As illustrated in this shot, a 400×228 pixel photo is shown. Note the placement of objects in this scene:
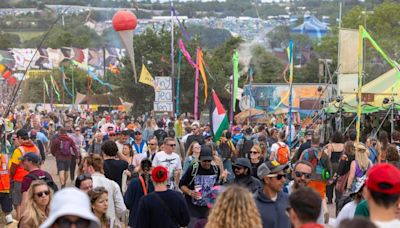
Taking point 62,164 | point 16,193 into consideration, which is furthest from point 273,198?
point 62,164

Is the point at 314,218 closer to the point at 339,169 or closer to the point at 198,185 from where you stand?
the point at 198,185

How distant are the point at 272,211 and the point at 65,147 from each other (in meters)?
12.4

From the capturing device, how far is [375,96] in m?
26.3

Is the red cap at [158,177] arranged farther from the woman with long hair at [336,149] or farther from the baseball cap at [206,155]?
the woman with long hair at [336,149]

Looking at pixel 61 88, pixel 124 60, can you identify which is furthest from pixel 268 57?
pixel 124 60

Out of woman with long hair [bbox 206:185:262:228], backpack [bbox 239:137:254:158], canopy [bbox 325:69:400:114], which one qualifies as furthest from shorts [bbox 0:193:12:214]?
canopy [bbox 325:69:400:114]

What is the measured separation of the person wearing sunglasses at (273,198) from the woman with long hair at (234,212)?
1.84m

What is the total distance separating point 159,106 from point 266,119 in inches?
567

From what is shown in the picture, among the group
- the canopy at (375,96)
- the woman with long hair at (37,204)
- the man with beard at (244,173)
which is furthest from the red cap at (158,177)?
the canopy at (375,96)

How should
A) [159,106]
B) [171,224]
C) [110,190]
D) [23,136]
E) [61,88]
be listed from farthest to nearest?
[61,88], [159,106], [23,136], [110,190], [171,224]

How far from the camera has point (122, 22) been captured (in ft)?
79.2

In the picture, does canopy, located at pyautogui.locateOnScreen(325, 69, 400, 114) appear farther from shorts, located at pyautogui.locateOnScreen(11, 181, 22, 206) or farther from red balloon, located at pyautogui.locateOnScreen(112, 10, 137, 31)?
shorts, located at pyautogui.locateOnScreen(11, 181, 22, 206)

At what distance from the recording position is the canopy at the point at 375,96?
85.3 feet

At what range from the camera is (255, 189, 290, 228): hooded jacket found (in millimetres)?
7871
